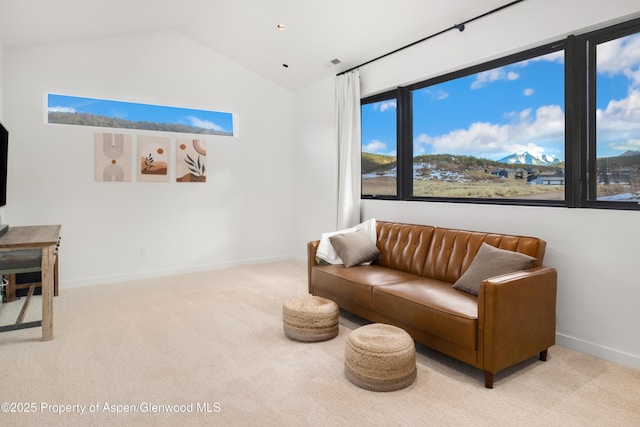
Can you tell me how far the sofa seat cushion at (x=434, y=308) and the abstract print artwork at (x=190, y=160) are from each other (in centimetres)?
344

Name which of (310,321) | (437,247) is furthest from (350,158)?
(310,321)

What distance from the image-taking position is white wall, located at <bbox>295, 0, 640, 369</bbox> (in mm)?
2666

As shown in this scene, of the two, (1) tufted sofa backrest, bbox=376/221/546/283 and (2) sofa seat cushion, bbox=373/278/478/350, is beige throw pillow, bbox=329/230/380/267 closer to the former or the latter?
(1) tufted sofa backrest, bbox=376/221/546/283

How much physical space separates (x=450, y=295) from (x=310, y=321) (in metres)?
1.06

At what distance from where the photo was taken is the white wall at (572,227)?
267 cm

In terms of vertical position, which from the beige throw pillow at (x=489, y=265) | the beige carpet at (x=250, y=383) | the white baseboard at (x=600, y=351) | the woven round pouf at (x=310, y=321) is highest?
the beige throw pillow at (x=489, y=265)

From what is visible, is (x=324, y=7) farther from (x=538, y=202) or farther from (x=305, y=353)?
(x=305, y=353)

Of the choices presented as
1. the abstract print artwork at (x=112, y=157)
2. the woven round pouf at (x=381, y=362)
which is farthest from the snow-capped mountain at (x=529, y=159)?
the abstract print artwork at (x=112, y=157)

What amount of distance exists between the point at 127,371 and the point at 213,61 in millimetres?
4412

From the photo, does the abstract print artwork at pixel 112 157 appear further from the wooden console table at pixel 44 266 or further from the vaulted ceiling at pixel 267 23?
the wooden console table at pixel 44 266

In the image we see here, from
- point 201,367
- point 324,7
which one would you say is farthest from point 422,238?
point 324,7

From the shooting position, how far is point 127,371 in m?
2.58

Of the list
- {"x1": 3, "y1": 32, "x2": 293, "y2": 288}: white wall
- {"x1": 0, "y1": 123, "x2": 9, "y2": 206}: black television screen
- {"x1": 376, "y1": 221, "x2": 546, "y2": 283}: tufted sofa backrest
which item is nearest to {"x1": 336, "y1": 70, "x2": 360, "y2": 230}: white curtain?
{"x1": 376, "y1": 221, "x2": 546, "y2": 283}: tufted sofa backrest

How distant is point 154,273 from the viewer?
17.2ft
